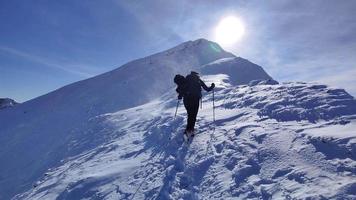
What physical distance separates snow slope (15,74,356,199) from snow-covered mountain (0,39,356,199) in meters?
0.03

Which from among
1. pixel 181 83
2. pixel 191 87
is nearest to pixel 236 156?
pixel 191 87

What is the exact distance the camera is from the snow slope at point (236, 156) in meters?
9.59

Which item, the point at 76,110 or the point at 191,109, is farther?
the point at 76,110

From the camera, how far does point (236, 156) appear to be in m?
11.7

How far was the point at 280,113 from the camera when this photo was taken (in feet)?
48.5

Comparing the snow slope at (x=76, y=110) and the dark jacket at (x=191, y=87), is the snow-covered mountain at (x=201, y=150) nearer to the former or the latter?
the snow slope at (x=76, y=110)

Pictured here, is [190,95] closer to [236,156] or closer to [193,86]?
[193,86]

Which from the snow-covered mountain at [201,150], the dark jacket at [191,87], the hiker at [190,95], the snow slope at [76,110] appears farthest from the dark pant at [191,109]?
the snow slope at [76,110]

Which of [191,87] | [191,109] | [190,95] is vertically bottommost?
[191,109]

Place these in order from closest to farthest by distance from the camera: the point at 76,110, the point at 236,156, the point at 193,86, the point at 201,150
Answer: the point at 236,156 < the point at 201,150 < the point at 193,86 < the point at 76,110

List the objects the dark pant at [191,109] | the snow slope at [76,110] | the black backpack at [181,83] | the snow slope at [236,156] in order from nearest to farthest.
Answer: the snow slope at [236,156]
the dark pant at [191,109]
the black backpack at [181,83]
the snow slope at [76,110]

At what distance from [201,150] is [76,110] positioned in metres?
18.0

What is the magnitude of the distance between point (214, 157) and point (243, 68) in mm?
22763

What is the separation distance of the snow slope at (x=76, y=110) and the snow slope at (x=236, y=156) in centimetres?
215
